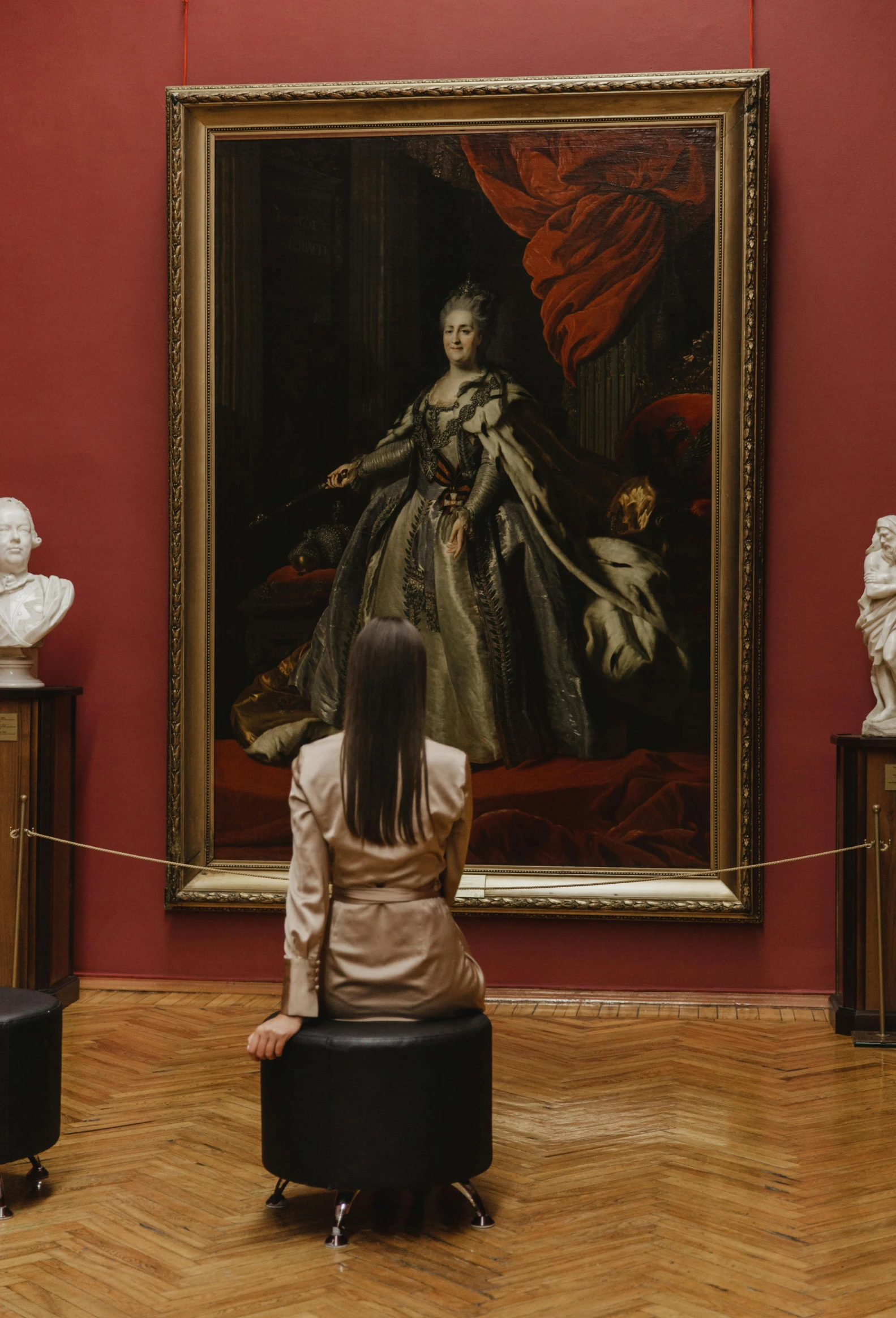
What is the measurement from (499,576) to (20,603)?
8.23 feet

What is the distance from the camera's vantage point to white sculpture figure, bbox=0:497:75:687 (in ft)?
22.8

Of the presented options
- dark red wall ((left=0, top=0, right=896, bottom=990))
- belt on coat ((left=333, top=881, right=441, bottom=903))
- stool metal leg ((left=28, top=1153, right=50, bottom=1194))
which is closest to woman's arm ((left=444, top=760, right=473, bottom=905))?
belt on coat ((left=333, top=881, right=441, bottom=903))

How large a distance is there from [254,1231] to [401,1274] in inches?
21.9

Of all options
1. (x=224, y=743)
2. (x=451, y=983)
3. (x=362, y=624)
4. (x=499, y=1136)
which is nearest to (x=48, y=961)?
(x=224, y=743)

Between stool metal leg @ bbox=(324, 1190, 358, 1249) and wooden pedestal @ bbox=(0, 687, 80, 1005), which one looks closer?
stool metal leg @ bbox=(324, 1190, 358, 1249)

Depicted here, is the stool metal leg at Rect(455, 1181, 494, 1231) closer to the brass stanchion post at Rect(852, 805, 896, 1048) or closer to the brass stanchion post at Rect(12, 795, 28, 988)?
the brass stanchion post at Rect(852, 805, 896, 1048)

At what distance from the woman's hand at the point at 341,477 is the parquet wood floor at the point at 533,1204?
296cm

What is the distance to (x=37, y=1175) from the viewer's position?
451cm

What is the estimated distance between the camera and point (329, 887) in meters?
4.19

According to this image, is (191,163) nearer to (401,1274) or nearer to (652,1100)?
(652,1100)

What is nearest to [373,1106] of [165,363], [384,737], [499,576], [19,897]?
[384,737]

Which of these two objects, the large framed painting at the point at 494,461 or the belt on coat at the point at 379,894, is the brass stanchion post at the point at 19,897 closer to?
the large framed painting at the point at 494,461

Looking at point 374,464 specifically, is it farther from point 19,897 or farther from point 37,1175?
point 37,1175

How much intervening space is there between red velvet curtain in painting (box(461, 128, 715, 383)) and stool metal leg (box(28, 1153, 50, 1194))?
15.3 feet
